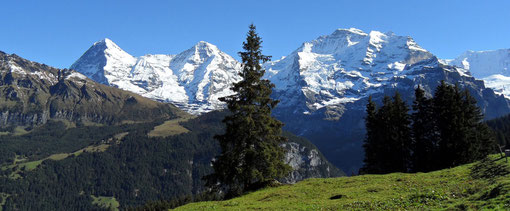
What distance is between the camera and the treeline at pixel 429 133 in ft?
213

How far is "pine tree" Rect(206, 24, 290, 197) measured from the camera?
4906 cm

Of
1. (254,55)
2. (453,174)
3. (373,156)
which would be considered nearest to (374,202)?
(453,174)

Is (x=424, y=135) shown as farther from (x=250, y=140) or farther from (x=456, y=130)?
(x=250, y=140)

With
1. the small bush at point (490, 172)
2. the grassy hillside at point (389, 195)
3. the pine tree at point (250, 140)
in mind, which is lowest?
the grassy hillside at point (389, 195)

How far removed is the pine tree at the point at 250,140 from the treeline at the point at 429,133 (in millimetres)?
28299

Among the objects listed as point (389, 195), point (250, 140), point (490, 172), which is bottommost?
point (389, 195)

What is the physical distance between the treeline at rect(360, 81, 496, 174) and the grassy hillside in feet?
93.4

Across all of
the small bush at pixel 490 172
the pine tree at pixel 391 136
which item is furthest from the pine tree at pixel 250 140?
the pine tree at pixel 391 136

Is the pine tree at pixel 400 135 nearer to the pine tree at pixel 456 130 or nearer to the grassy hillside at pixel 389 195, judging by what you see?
the pine tree at pixel 456 130

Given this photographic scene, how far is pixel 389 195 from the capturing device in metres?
31.9

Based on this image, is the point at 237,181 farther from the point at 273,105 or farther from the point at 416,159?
the point at 416,159

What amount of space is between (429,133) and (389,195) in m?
44.9

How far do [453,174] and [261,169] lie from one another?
22.2 meters

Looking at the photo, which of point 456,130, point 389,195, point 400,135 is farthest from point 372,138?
point 389,195
